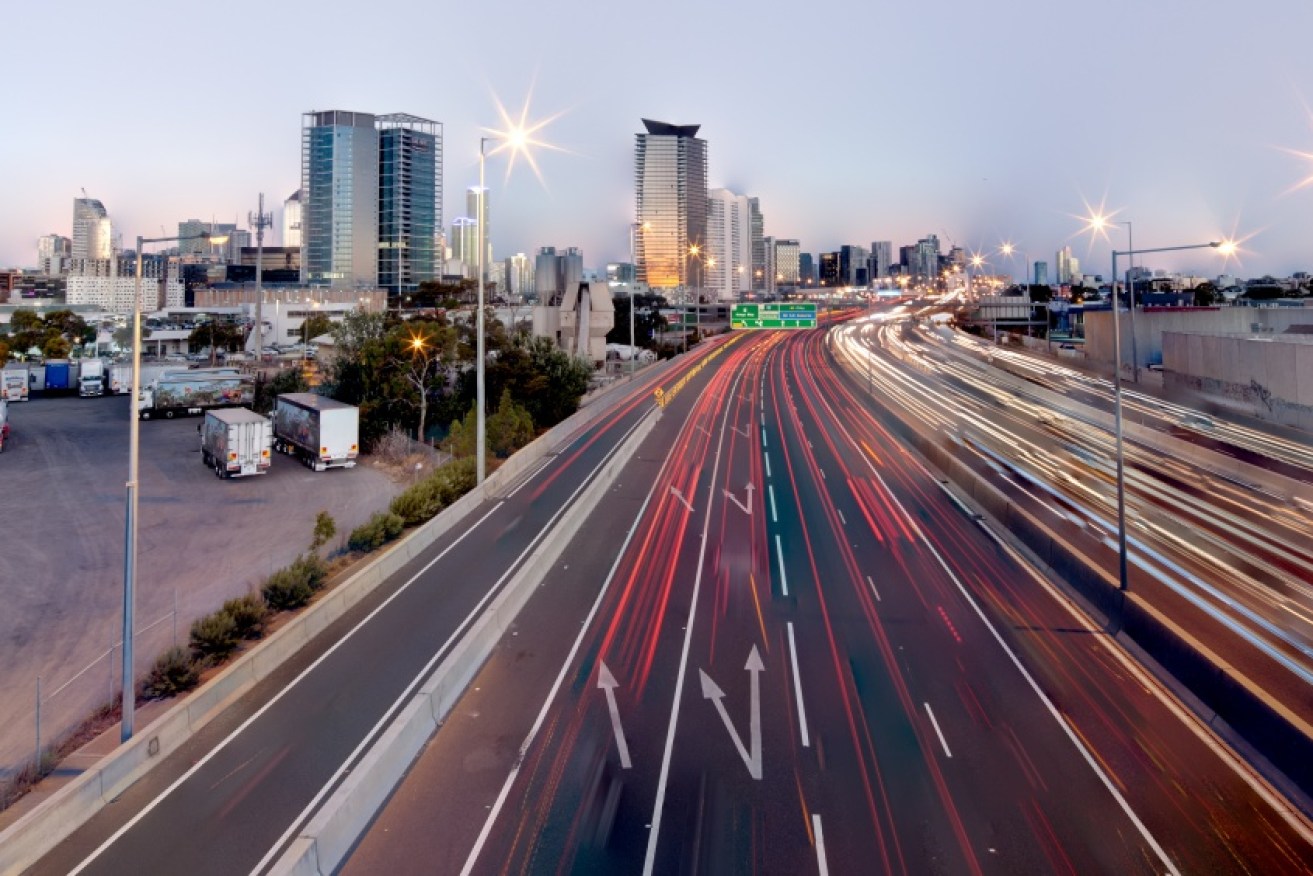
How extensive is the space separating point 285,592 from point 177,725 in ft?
22.0

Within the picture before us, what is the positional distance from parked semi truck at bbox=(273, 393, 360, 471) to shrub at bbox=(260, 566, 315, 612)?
2039 centimetres

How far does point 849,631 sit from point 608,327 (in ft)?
218

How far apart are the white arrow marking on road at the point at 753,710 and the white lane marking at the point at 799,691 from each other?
0.70 metres

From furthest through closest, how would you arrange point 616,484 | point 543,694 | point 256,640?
1. point 616,484
2. point 256,640
3. point 543,694

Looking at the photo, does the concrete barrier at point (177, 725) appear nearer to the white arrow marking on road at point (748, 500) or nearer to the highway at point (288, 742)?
the highway at point (288, 742)

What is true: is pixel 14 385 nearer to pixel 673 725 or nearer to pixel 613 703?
pixel 613 703

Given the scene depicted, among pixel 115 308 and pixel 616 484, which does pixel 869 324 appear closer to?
pixel 616 484

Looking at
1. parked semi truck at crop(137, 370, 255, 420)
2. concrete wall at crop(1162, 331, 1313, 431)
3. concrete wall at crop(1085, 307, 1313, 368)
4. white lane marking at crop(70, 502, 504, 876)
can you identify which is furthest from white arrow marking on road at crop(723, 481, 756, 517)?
concrete wall at crop(1085, 307, 1313, 368)

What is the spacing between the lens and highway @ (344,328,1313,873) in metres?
11.2

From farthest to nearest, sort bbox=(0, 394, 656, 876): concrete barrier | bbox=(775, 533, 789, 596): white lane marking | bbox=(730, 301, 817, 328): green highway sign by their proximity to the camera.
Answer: bbox=(730, 301, 817, 328): green highway sign → bbox=(775, 533, 789, 596): white lane marking → bbox=(0, 394, 656, 876): concrete barrier

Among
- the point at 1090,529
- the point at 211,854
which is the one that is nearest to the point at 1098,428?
the point at 1090,529

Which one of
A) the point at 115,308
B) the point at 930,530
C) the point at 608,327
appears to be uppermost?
the point at 115,308

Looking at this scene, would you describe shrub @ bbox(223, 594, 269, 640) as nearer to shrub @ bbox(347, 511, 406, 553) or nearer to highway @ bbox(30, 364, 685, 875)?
highway @ bbox(30, 364, 685, 875)

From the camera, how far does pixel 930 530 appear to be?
27.9 m
